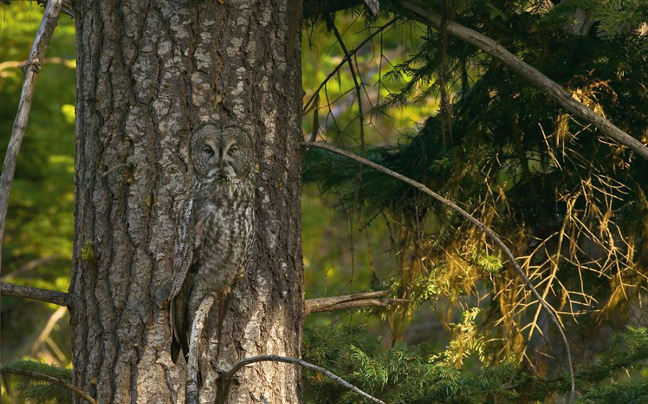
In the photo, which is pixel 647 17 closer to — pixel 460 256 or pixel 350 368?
pixel 460 256

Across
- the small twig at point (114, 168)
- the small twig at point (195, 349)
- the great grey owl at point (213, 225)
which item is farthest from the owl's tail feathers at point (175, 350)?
the small twig at point (114, 168)

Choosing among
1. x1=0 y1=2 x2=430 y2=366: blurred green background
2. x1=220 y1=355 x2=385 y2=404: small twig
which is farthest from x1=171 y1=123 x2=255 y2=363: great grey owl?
x1=0 y1=2 x2=430 y2=366: blurred green background

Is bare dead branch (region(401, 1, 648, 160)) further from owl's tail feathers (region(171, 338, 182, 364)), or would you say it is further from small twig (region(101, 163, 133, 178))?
owl's tail feathers (region(171, 338, 182, 364))

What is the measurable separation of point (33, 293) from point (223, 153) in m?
0.92

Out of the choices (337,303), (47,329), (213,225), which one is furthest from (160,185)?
(47,329)

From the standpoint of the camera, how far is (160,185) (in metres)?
2.98

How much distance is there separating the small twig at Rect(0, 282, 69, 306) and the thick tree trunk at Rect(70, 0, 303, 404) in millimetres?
55

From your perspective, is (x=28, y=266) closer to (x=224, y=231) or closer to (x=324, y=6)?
(x=324, y=6)

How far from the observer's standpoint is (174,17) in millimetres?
3047

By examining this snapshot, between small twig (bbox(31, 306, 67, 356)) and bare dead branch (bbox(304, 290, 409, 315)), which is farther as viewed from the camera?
small twig (bbox(31, 306, 67, 356))

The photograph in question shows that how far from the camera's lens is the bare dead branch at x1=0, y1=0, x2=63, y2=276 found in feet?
6.33

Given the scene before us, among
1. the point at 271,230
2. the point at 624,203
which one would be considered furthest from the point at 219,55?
the point at 624,203

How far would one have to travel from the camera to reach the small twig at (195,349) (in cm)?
236

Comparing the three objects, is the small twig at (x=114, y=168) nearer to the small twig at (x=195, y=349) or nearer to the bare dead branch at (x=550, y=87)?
the small twig at (x=195, y=349)
